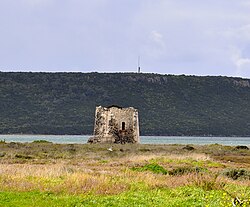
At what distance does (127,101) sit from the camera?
136500 millimetres

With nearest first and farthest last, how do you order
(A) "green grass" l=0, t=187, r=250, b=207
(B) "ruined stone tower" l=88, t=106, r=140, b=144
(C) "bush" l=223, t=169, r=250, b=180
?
(A) "green grass" l=0, t=187, r=250, b=207
(C) "bush" l=223, t=169, r=250, b=180
(B) "ruined stone tower" l=88, t=106, r=140, b=144

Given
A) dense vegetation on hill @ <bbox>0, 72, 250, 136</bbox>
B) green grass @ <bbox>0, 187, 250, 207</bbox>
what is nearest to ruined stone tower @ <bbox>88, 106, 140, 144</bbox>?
green grass @ <bbox>0, 187, 250, 207</bbox>

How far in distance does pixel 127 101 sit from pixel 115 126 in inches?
2796

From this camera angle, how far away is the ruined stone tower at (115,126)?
6556 cm

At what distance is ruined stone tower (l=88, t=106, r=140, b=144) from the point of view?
6556 centimetres

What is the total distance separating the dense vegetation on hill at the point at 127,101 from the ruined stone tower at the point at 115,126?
6605 cm

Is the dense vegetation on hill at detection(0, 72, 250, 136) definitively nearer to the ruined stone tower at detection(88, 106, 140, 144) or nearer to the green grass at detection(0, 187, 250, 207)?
the ruined stone tower at detection(88, 106, 140, 144)

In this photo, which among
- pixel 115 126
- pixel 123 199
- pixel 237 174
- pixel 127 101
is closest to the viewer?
pixel 123 199

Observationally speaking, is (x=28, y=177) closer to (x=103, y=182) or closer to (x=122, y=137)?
(x=103, y=182)

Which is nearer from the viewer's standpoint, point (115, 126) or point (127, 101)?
point (115, 126)

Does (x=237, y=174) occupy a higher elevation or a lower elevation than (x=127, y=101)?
lower

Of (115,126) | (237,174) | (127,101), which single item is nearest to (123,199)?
(237,174)

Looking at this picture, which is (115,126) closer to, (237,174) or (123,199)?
(237,174)

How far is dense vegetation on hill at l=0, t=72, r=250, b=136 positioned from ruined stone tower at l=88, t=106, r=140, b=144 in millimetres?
66045
